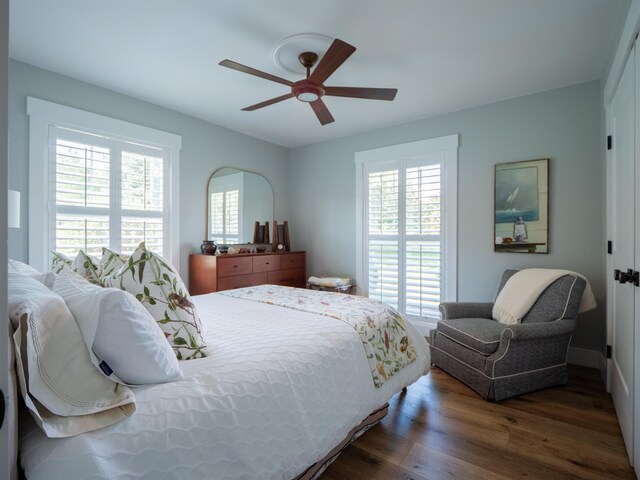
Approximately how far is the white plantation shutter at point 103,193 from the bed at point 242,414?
1910 millimetres

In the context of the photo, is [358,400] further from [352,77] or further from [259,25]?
[352,77]

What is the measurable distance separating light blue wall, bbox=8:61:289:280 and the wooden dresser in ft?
0.65

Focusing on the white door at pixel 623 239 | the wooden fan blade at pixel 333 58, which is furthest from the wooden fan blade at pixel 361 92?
the white door at pixel 623 239

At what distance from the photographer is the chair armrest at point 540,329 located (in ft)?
7.36

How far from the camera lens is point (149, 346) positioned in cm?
101

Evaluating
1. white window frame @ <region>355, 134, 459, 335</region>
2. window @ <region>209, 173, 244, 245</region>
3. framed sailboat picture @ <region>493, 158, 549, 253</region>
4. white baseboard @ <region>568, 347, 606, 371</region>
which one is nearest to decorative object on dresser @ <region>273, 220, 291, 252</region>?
window @ <region>209, 173, 244, 245</region>

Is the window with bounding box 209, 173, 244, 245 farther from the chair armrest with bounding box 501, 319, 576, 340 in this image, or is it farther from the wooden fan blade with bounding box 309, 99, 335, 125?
the chair armrest with bounding box 501, 319, 576, 340

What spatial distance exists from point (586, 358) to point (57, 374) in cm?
373

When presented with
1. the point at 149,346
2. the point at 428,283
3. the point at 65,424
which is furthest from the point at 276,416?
the point at 428,283

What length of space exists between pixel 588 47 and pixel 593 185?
1139 mm

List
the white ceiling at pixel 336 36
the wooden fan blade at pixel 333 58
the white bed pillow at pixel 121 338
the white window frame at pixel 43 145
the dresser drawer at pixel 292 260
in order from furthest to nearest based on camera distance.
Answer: the dresser drawer at pixel 292 260, the white window frame at pixel 43 145, the white ceiling at pixel 336 36, the wooden fan blade at pixel 333 58, the white bed pillow at pixel 121 338

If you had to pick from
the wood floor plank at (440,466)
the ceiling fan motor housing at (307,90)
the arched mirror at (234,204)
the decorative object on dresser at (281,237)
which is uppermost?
the ceiling fan motor housing at (307,90)

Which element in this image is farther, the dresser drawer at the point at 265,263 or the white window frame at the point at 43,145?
the dresser drawer at the point at 265,263

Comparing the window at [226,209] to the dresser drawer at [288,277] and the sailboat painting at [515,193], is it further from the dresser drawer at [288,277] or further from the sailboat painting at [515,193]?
the sailboat painting at [515,193]
